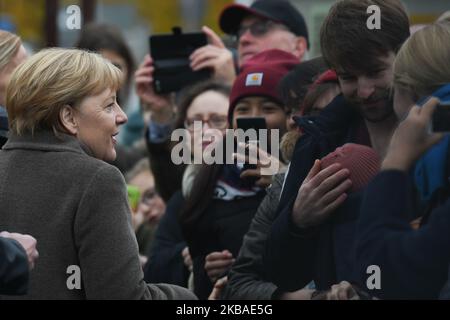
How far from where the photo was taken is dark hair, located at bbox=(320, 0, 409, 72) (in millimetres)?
4738

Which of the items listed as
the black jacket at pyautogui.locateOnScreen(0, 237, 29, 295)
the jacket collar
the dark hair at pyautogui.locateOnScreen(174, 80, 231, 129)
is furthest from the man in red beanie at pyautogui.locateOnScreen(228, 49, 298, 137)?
the black jacket at pyautogui.locateOnScreen(0, 237, 29, 295)

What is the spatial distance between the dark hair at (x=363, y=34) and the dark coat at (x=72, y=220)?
3.19 ft

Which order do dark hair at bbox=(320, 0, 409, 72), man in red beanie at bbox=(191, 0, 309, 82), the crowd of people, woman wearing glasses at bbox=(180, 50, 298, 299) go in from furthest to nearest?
man in red beanie at bbox=(191, 0, 309, 82), woman wearing glasses at bbox=(180, 50, 298, 299), dark hair at bbox=(320, 0, 409, 72), the crowd of people

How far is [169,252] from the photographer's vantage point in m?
6.34

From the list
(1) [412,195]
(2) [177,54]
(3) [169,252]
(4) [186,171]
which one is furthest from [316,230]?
(2) [177,54]

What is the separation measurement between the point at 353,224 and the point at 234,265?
0.89m

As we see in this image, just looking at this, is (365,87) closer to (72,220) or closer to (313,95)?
(313,95)

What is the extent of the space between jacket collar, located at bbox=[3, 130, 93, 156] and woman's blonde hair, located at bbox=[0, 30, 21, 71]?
43.0 inches

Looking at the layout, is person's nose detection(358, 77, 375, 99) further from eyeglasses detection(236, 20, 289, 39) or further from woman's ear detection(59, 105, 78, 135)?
eyeglasses detection(236, 20, 289, 39)

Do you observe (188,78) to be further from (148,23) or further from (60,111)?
(148,23)

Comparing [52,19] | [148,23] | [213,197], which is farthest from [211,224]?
[148,23]

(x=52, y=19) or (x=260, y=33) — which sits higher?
(x=260, y=33)

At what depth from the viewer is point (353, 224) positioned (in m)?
4.62

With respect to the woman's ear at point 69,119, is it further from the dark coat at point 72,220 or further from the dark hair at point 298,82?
the dark hair at point 298,82
